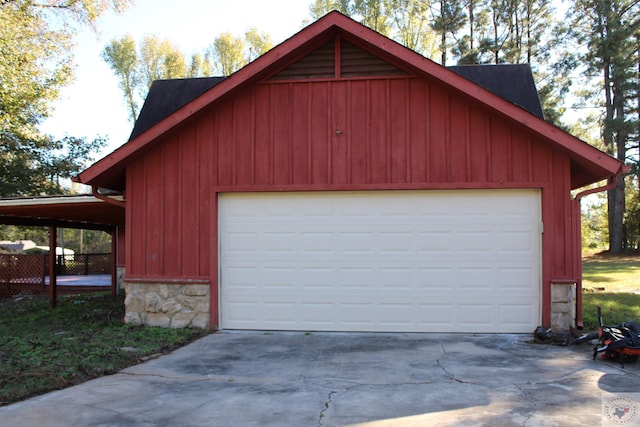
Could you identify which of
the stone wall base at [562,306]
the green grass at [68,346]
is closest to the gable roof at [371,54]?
the stone wall base at [562,306]

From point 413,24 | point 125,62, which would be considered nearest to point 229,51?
point 125,62

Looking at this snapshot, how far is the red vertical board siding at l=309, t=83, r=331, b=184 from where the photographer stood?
824 centimetres

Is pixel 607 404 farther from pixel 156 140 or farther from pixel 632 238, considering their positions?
pixel 632 238

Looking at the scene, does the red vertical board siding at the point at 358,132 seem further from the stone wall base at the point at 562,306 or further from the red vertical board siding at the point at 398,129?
the stone wall base at the point at 562,306

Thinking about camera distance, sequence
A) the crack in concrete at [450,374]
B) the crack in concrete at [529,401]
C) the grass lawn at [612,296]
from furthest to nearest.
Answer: the grass lawn at [612,296] → the crack in concrete at [450,374] → the crack in concrete at [529,401]

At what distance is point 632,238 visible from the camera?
30547mm

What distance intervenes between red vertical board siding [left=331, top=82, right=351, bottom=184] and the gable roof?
0.80 metres

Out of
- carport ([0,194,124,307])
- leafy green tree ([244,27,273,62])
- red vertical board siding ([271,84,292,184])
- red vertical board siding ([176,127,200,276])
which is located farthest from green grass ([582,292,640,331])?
leafy green tree ([244,27,273,62])

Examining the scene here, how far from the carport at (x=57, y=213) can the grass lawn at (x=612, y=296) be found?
860 cm

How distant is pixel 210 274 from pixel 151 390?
10.9ft

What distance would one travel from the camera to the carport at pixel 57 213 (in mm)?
9734

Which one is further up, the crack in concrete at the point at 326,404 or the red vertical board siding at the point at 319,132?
the red vertical board siding at the point at 319,132

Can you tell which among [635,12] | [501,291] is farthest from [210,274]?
[635,12]

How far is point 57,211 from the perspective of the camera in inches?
434
